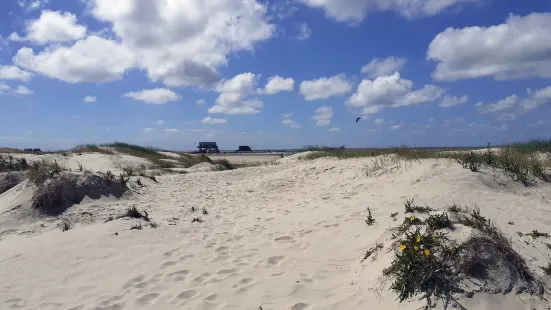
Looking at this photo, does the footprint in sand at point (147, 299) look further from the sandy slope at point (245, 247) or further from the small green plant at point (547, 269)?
the small green plant at point (547, 269)

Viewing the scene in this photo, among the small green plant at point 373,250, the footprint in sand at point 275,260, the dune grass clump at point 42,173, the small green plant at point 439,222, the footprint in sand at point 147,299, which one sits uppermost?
the dune grass clump at point 42,173

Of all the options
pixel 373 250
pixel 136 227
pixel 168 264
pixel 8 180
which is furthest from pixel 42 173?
pixel 373 250

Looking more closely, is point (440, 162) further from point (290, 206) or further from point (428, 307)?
point (428, 307)

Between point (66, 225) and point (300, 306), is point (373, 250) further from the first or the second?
point (66, 225)

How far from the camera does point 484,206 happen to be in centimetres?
728

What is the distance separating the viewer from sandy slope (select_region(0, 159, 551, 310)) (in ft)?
14.6

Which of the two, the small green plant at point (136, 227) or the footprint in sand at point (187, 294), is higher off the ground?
the small green plant at point (136, 227)

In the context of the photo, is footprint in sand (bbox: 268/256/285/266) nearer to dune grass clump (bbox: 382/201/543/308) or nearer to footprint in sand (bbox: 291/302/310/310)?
footprint in sand (bbox: 291/302/310/310)

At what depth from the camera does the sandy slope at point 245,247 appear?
4.45 m

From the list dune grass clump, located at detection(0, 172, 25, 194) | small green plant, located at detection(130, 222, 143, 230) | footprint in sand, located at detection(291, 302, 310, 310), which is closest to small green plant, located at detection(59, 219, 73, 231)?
small green plant, located at detection(130, 222, 143, 230)

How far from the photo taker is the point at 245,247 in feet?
21.0

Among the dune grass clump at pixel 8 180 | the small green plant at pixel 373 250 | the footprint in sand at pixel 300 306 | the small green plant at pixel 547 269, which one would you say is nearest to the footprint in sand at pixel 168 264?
the footprint in sand at pixel 300 306

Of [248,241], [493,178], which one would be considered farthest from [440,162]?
[248,241]

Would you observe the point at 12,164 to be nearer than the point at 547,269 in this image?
No
